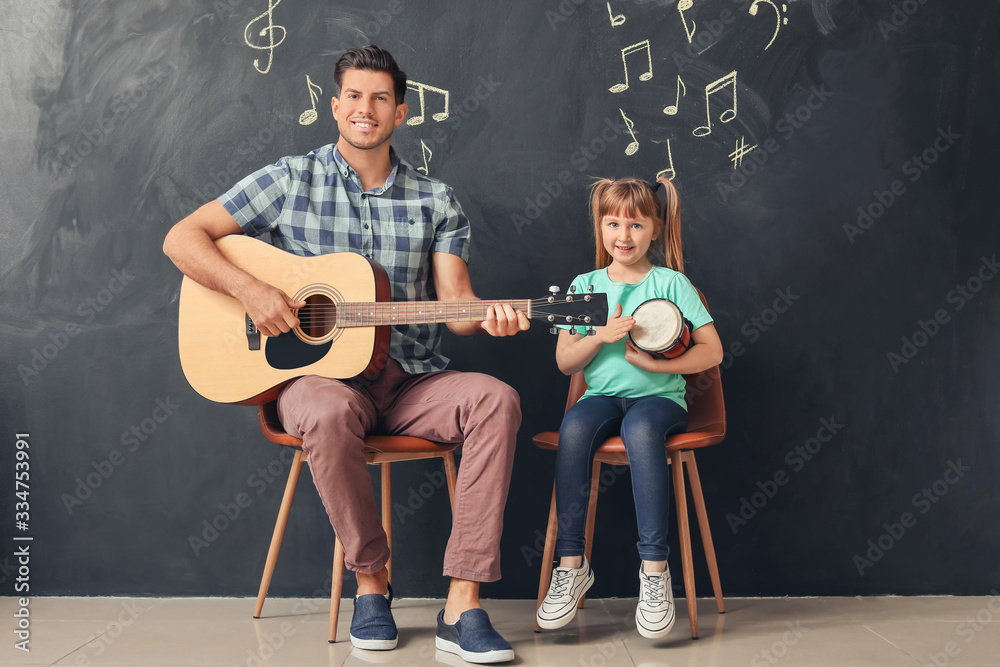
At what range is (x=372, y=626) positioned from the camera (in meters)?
1.76

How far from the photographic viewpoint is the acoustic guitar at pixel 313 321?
1.81m

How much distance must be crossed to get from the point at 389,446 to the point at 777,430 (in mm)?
1182

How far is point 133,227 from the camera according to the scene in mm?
2352

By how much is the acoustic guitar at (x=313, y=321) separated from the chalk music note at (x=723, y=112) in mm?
826

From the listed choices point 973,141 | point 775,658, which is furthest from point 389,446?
point 973,141

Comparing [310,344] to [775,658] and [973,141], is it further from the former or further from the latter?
[973,141]

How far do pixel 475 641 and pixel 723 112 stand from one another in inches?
64.2

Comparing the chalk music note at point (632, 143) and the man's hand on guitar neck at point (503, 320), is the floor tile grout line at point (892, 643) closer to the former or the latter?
the man's hand on guitar neck at point (503, 320)

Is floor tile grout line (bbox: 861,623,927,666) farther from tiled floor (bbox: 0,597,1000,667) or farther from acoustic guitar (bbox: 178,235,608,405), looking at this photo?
acoustic guitar (bbox: 178,235,608,405)

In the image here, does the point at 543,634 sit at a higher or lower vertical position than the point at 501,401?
lower

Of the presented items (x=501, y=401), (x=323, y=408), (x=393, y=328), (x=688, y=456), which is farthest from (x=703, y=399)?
(x=323, y=408)

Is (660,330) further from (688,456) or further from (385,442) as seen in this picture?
(385,442)

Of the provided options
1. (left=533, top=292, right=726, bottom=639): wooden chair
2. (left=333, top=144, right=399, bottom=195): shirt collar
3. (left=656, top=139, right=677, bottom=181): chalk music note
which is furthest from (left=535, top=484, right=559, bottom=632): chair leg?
(left=656, top=139, right=677, bottom=181): chalk music note

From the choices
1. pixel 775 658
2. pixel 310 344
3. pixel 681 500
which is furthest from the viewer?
pixel 681 500
